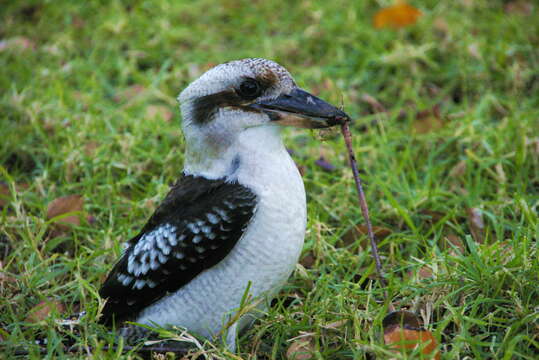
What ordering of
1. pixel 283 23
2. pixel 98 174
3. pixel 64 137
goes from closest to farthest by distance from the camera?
pixel 98 174, pixel 64 137, pixel 283 23

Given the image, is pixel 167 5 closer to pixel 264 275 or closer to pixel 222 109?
pixel 222 109

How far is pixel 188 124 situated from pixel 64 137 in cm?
185

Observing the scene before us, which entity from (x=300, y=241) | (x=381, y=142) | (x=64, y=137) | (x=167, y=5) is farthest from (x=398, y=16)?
(x=300, y=241)

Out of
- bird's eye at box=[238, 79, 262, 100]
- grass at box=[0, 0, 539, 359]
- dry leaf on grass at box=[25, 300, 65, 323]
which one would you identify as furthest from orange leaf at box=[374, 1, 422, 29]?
dry leaf on grass at box=[25, 300, 65, 323]

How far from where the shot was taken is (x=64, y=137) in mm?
4328

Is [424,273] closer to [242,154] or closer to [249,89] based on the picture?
[242,154]

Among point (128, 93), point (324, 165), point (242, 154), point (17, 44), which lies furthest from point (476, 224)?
point (17, 44)

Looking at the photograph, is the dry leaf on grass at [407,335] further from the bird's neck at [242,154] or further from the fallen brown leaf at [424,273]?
the bird's neck at [242,154]

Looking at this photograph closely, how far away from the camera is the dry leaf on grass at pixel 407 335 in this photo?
2.41 meters

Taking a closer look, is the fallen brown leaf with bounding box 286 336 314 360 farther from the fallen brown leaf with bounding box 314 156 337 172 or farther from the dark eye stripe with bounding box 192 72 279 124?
the fallen brown leaf with bounding box 314 156 337 172

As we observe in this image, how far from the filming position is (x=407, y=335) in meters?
2.47

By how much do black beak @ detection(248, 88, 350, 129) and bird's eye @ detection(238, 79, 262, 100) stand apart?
0.13ft

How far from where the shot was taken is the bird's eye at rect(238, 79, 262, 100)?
8.89ft

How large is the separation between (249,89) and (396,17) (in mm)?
3033
